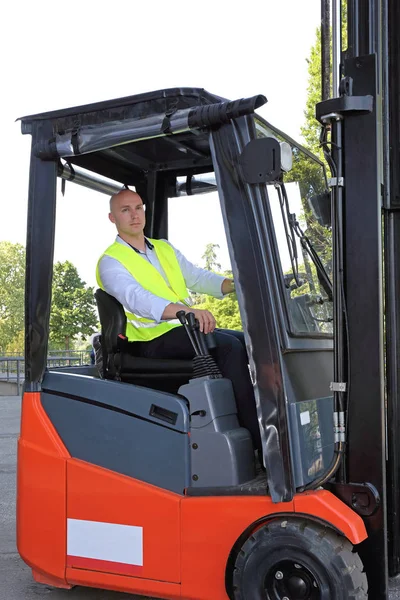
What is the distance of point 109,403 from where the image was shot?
3691 mm

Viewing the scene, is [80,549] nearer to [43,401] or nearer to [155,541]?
[155,541]

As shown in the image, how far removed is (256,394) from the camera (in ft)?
10.7

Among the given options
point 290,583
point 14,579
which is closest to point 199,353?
point 290,583

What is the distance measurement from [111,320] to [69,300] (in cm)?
45

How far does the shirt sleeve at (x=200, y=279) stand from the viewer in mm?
4242

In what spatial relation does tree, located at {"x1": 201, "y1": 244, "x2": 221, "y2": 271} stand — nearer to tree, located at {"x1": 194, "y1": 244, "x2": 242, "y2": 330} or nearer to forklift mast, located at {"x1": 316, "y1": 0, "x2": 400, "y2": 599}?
tree, located at {"x1": 194, "y1": 244, "x2": 242, "y2": 330}

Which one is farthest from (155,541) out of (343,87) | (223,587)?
(343,87)

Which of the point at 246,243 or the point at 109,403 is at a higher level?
the point at 246,243

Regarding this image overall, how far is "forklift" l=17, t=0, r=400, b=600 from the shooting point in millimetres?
3199

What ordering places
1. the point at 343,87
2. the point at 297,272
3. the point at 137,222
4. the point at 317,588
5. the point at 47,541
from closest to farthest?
the point at 317,588 → the point at 343,87 → the point at 297,272 → the point at 47,541 → the point at 137,222

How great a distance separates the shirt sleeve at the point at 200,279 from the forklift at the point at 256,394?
65 centimetres

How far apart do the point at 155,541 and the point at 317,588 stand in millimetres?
782

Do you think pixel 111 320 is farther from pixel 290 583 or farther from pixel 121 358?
pixel 290 583

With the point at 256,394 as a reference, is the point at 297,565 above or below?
below
